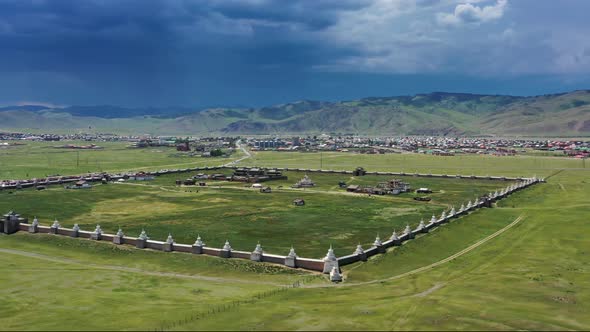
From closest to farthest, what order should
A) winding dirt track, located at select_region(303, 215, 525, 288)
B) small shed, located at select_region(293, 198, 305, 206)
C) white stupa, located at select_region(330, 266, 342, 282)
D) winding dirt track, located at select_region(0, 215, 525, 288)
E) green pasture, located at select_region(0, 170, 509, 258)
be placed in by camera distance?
winding dirt track, located at select_region(303, 215, 525, 288)
winding dirt track, located at select_region(0, 215, 525, 288)
white stupa, located at select_region(330, 266, 342, 282)
green pasture, located at select_region(0, 170, 509, 258)
small shed, located at select_region(293, 198, 305, 206)

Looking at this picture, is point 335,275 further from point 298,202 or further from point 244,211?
point 298,202

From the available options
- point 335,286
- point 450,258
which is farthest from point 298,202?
point 335,286

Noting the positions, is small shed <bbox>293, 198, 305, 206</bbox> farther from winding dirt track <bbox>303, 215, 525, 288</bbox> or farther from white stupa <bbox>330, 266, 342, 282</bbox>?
white stupa <bbox>330, 266, 342, 282</bbox>

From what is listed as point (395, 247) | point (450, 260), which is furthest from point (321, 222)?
point (450, 260)

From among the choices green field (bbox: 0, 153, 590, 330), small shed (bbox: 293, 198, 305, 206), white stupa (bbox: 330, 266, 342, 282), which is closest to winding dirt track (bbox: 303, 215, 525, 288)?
green field (bbox: 0, 153, 590, 330)

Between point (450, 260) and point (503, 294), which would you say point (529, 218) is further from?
point (503, 294)

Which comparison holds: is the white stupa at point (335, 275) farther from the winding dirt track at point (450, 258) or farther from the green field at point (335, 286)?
the winding dirt track at point (450, 258)
